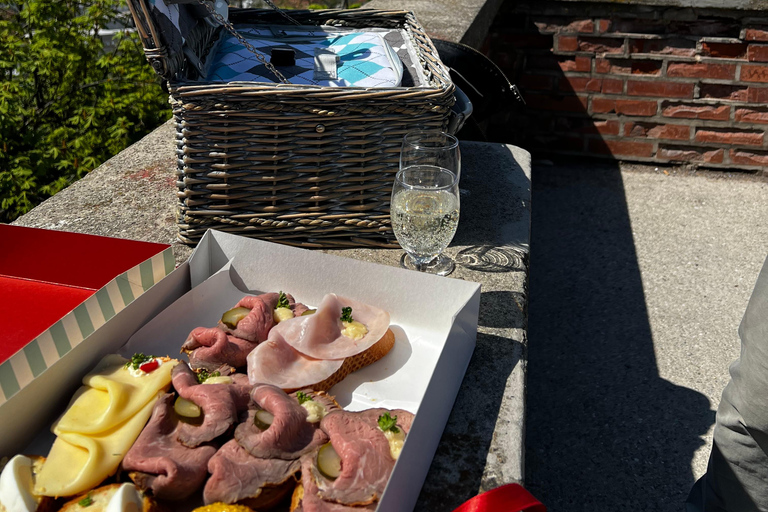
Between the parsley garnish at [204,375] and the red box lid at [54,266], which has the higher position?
the red box lid at [54,266]

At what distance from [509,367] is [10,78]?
2.85m

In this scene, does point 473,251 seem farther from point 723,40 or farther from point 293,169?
point 723,40

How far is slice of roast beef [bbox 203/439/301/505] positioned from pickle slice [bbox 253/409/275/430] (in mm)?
45

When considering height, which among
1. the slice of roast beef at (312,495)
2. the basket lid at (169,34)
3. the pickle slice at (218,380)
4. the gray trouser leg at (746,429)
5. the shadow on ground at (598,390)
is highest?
the basket lid at (169,34)

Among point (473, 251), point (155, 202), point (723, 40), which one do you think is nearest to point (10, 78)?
point (155, 202)

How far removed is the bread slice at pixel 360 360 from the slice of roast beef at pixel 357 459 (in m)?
0.16

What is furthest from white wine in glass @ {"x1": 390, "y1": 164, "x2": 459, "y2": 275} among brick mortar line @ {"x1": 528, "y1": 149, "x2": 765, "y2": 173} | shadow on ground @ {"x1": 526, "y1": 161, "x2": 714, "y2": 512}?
brick mortar line @ {"x1": 528, "y1": 149, "x2": 765, "y2": 173}

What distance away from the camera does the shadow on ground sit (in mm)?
1889

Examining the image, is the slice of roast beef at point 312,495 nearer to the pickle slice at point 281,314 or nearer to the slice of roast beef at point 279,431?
the slice of roast beef at point 279,431

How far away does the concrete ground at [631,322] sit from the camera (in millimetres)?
1941

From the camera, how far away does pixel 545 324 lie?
258cm

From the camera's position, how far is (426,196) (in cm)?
136

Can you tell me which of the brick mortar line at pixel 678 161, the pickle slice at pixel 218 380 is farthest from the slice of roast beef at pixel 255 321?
the brick mortar line at pixel 678 161

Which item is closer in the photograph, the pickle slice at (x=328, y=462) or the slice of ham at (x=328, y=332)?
the pickle slice at (x=328, y=462)
